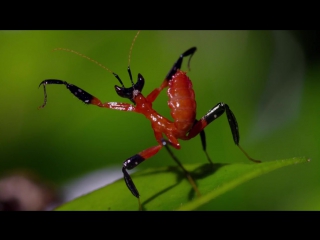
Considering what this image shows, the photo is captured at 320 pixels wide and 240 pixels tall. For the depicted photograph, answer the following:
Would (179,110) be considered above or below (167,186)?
above

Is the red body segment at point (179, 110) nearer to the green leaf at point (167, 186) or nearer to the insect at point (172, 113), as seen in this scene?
the insect at point (172, 113)

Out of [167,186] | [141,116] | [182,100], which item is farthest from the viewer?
[141,116]

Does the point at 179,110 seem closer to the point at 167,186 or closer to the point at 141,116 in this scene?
the point at 167,186

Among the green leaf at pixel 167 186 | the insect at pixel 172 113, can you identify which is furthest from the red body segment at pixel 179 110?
the green leaf at pixel 167 186

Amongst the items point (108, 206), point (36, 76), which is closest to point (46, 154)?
point (36, 76)

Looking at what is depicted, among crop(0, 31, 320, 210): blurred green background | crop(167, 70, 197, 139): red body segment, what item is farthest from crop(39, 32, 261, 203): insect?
crop(0, 31, 320, 210): blurred green background

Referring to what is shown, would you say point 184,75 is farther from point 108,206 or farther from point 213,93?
point 108,206

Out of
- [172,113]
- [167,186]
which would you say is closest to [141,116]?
[172,113]
